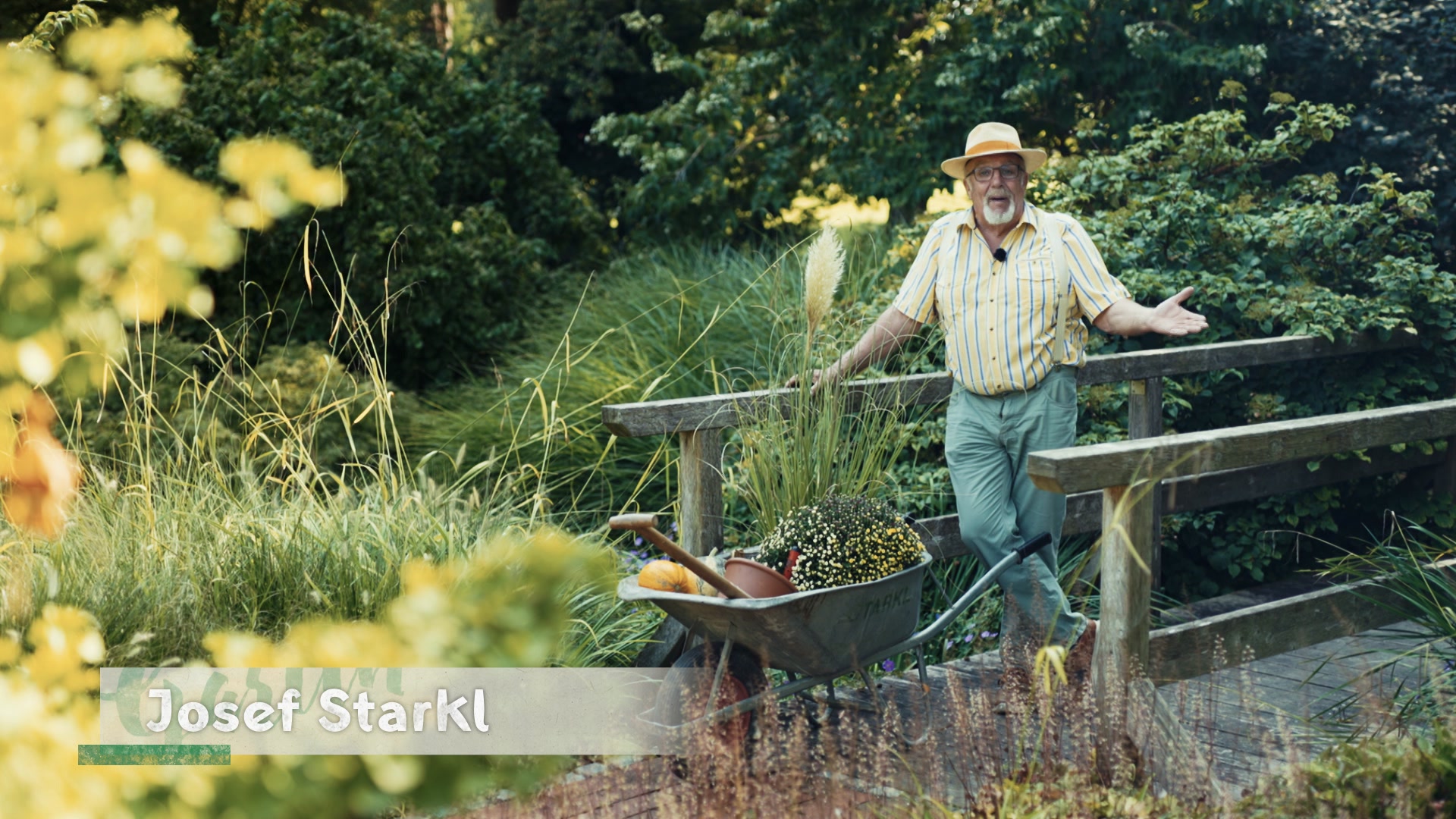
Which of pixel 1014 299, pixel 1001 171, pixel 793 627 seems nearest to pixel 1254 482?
pixel 1014 299

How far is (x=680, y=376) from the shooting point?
614cm

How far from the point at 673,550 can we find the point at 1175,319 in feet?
5.51

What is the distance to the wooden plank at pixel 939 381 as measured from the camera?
12.3ft

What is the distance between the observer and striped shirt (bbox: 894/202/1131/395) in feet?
12.8

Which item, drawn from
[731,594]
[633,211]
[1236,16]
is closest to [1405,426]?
[731,594]

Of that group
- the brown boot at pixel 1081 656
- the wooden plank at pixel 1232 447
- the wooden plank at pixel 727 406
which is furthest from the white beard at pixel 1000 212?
the brown boot at pixel 1081 656

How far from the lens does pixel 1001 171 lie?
13.1ft

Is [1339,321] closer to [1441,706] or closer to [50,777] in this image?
[1441,706]

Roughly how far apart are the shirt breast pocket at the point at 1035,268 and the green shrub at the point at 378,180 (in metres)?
5.07

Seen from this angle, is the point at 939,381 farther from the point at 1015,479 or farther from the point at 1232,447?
the point at 1232,447

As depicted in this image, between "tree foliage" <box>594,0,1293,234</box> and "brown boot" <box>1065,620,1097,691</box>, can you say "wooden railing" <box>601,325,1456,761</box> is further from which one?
"tree foliage" <box>594,0,1293,234</box>

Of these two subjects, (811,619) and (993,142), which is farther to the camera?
(993,142)

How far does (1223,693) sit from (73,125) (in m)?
3.84

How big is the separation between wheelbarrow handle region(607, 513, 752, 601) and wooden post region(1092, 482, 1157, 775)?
86cm
